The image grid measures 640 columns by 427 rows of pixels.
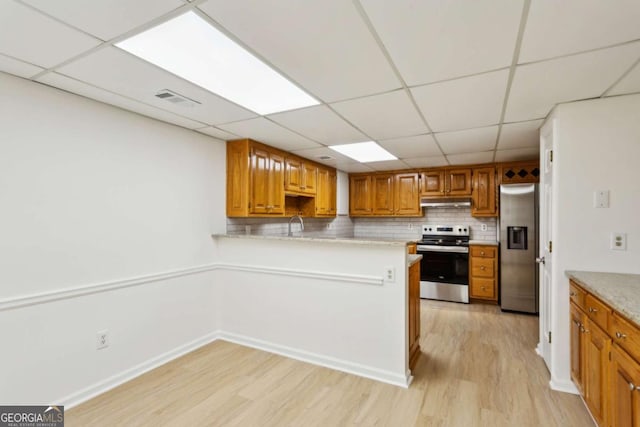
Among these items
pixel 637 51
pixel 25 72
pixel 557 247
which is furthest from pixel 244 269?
pixel 637 51

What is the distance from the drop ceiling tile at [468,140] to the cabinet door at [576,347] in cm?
178

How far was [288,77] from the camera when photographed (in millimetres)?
1998

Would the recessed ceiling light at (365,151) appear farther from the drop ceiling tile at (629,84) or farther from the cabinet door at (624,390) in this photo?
the cabinet door at (624,390)

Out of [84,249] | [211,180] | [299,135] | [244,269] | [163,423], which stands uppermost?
[299,135]

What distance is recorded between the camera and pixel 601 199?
91.4 inches

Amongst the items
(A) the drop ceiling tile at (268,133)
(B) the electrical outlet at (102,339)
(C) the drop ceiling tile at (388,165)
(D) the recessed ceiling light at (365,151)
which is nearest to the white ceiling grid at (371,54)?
(A) the drop ceiling tile at (268,133)

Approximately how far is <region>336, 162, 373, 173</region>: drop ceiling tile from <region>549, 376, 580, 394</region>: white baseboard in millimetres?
3569

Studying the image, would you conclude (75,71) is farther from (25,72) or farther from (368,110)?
(368,110)

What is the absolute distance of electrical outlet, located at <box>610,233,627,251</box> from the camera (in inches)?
89.4

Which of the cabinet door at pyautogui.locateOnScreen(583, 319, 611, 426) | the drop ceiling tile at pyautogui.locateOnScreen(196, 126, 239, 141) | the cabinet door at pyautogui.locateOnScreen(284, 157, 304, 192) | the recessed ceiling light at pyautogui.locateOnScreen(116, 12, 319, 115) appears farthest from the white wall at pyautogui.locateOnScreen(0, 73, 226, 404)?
the cabinet door at pyautogui.locateOnScreen(583, 319, 611, 426)

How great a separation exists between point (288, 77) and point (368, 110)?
84 centimetres

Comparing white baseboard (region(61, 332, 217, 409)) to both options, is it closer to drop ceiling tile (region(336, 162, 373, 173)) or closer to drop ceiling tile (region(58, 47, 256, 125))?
drop ceiling tile (region(58, 47, 256, 125))

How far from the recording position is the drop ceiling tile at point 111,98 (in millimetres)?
2055

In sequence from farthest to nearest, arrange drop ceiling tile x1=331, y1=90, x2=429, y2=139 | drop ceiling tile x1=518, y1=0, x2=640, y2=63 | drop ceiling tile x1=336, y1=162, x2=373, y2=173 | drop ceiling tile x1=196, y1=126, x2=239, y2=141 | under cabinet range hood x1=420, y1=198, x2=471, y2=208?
under cabinet range hood x1=420, y1=198, x2=471, y2=208 < drop ceiling tile x1=336, y1=162, x2=373, y2=173 < drop ceiling tile x1=196, y1=126, x2=239, y2=141 < drop ceiling tile x1=331, y1=90, x2=429, y2=139 < drop ceiling tile x1=518, y1=0, x2=640, y2=63
